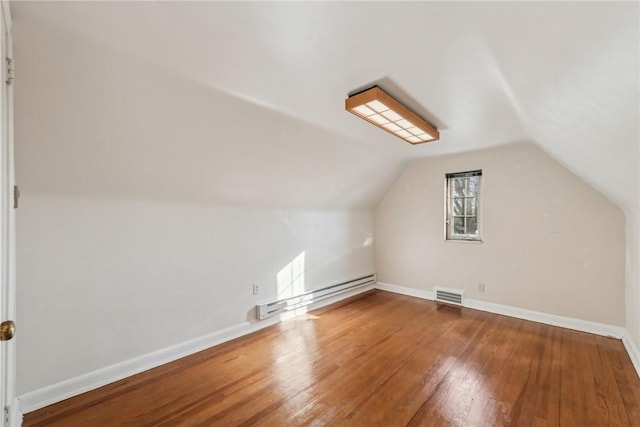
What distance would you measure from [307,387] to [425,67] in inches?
99.4

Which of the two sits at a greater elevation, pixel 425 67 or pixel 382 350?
pixel 425 67

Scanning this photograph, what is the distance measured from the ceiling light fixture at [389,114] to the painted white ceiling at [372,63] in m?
0.09

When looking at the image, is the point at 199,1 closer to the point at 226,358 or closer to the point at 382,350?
the point at 226,358

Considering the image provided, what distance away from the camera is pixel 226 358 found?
2672mm

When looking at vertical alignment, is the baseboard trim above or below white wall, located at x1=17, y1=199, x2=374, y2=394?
below

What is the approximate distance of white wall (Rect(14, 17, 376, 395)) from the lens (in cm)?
168

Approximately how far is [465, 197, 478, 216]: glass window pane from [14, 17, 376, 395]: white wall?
2.19 m

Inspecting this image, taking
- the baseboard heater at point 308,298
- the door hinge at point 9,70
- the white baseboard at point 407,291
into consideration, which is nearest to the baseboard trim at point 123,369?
the baseboard heater at point 308,298

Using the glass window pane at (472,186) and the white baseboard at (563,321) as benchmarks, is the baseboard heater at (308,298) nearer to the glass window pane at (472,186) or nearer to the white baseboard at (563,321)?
the white baseboard at (563,321)

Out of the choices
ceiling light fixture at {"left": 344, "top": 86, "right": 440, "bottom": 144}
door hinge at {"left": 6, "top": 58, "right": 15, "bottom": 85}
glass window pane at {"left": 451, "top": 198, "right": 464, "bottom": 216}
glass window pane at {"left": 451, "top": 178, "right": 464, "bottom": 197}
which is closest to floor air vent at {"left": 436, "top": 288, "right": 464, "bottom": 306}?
glass window pane at {"left": 451, "top": 198, "right": 464, "bottom": 216}

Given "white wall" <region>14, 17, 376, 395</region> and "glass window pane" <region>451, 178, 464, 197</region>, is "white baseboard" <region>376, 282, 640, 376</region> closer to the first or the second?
"glass window pane" <region>451, 178, 464, 197</region>

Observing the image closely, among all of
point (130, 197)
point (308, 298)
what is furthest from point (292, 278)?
point (130, 197)

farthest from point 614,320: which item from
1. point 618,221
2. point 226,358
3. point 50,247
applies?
point 50,247

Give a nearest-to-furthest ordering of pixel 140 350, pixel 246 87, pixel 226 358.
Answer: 1. pixel 246 87
2. pixel 140 350
3. pixel 226 358
